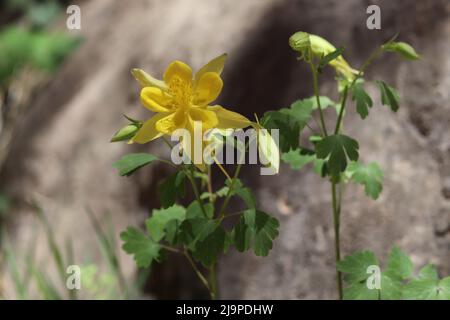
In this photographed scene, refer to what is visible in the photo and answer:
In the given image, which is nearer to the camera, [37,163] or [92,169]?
[92,169]

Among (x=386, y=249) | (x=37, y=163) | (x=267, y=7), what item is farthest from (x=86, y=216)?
(x=386, y=249)

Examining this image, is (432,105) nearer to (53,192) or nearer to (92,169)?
(92,169)

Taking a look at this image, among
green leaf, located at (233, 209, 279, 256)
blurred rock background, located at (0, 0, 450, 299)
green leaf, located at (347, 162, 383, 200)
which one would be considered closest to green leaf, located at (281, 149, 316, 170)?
green leaf, located at (347, 162, 383, 200)

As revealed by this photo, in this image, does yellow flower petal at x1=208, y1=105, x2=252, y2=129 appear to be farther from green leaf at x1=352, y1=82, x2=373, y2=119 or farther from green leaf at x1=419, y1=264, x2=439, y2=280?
green leaf at x1=419, y1=264, x2=439, y2=280

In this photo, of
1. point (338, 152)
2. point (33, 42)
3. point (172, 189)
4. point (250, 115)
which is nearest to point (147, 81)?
point (172, 189)

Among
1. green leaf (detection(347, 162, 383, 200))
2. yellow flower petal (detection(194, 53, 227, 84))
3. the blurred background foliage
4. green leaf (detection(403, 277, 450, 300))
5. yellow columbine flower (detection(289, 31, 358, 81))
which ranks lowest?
green leaf (detection(403, 277, 450, 300))

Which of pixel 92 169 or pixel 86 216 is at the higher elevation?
pixel 92 169
